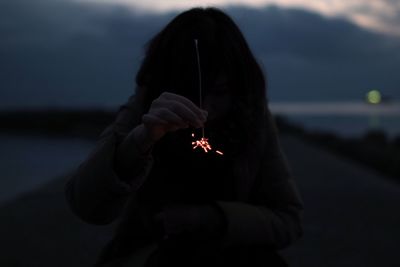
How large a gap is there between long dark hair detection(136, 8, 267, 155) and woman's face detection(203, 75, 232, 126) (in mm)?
20

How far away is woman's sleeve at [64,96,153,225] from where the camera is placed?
1752 mm

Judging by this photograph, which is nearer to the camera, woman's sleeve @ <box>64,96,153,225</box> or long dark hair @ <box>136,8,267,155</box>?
woman's sleeve @ <box>64,96,153,225</box>

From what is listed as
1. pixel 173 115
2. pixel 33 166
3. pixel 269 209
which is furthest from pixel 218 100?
pixel 33 166

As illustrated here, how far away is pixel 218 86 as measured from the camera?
202cm

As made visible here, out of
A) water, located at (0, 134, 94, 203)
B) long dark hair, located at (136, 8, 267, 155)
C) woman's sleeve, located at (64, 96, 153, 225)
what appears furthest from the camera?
water, located at (0, 134, 94, 203)

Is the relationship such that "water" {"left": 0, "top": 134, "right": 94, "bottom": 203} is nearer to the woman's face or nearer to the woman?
the woman

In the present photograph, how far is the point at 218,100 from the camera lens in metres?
2.05

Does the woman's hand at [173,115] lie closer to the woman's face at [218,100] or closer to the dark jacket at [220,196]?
the dark jacket at [220,196]

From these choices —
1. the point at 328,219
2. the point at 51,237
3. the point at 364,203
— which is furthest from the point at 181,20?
the point at 364,203

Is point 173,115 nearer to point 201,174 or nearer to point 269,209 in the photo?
point 201,174

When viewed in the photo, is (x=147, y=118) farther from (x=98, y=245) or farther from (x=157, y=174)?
(x=98, y=245)

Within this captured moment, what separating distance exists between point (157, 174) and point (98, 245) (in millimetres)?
3174

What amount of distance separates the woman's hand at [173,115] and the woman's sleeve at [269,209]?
0.50m

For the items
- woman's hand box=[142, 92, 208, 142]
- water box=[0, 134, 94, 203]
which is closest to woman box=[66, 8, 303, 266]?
woman's hand box=[142, 92, 208, 142]
